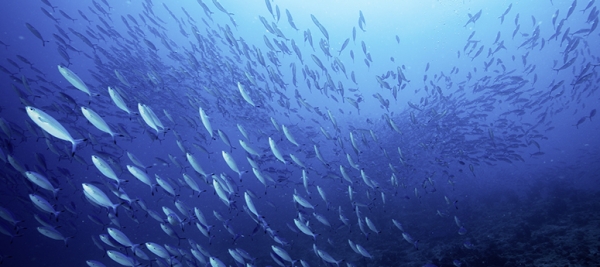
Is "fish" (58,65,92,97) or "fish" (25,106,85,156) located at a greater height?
"fish" (58,65,92,97)

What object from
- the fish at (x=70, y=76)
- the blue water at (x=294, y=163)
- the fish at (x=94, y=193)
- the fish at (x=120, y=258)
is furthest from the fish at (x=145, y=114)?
the fish at (x=120, y=258)

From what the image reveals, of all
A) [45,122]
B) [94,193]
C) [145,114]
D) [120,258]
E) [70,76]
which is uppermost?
[145,114]

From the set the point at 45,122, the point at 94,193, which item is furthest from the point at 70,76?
the point at 94,193

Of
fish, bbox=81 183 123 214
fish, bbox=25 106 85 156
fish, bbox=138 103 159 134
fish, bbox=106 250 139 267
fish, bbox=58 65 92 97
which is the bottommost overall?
fish, bbox=106 250 139 267

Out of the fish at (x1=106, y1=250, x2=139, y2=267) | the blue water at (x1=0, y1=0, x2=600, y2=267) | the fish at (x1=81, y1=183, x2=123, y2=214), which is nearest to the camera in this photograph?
the fish at (x1=81, y1=183, x2=123, y2=214)

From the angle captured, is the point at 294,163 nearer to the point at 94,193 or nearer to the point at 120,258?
the point at 120,258

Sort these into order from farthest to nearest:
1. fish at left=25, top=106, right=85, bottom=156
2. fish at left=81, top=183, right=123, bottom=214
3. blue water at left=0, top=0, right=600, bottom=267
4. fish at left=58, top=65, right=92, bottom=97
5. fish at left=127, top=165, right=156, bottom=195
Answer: blue water at left=0, top=0, right=600, bottom=267, fish at left=127, top=165, right=156, bottom=195, fish at left=81, top=183, right=123, bottom=214, fish at left=58, top=65, right=92, bottom=97, fish at left=25, top=106, right=85, bottom=156

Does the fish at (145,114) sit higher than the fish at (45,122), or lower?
higher

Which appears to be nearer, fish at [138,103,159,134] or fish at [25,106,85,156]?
fish at [25,106,85,156]

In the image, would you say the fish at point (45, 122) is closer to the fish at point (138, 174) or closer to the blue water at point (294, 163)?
the blue water at point (294, 163)

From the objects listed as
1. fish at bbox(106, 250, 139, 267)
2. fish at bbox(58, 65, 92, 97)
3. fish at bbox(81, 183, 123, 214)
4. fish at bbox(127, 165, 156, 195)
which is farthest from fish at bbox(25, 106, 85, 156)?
fish at bbox(106, 250, 139, 267)

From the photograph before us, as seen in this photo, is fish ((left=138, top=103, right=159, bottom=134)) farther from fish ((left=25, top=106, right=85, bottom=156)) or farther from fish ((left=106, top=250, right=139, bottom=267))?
fish ((left=106, top=250, right=139, bottom=267))

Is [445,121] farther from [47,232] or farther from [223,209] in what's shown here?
[223,209]

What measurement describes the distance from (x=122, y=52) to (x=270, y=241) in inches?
557
